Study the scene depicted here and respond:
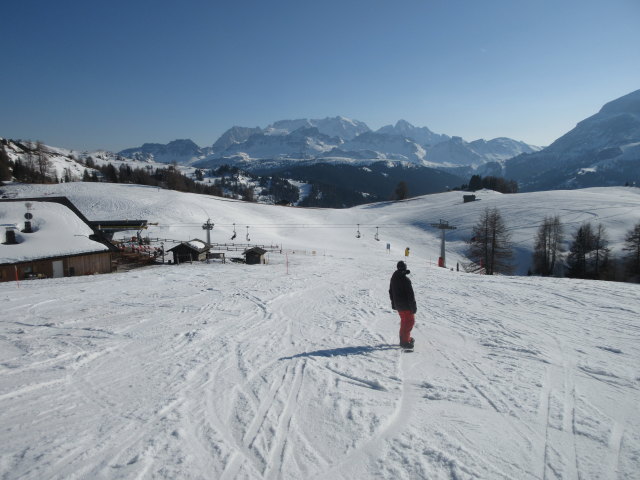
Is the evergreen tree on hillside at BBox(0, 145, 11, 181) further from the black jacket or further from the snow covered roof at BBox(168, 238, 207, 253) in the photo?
the black jacket

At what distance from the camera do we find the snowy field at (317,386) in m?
3.77

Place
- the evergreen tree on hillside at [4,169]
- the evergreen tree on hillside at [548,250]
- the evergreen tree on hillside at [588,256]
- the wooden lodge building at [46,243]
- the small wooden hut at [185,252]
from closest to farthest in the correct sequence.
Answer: the wooden lodge building at [46,243]
the small wooden hut at [185,252]
the evergreen tree on hillside at [588,256]
the evergreen tree on hillside at [548,250]
the evergreen tree on hillside at [4,169]

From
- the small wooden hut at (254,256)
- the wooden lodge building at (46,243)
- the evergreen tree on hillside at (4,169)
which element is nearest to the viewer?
the wooden lodge building at (46,243)

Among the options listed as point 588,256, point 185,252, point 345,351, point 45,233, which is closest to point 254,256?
point 185,252

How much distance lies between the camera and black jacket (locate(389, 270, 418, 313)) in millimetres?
7234

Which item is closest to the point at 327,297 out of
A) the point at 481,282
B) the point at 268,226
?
the point at 481,282

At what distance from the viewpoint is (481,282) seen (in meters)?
16.3

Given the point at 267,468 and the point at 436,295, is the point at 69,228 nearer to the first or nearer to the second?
the point at 436,295

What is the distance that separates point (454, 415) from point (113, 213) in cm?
8053

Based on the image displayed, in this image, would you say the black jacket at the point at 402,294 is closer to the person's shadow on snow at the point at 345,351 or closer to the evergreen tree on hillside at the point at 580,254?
the person's shadow on snow at the point at 345,351

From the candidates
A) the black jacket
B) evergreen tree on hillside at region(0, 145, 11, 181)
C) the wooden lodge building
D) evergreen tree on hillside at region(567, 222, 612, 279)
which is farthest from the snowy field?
evergreen tree on hillside at region(0, 145, 11, 181)

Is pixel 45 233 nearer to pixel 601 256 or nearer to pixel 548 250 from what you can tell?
pixel 548 250

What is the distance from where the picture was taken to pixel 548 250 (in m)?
51.9

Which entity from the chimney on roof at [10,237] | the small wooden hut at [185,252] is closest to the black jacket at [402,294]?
the chimney on roof at [10,237]
